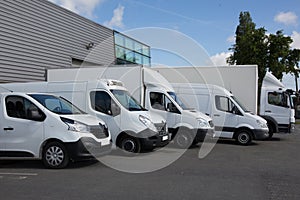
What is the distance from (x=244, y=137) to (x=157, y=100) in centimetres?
397

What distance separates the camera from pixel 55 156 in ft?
26.4

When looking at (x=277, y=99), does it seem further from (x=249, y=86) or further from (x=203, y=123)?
(x=203, y=123)

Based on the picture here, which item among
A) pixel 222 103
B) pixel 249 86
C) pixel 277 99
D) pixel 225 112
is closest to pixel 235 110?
pixel 225 112

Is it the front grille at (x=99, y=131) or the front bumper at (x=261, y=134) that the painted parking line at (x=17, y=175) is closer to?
the front grille at (x=99, y=131)

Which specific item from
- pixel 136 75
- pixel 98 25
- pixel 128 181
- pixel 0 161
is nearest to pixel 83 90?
pixel 136 75

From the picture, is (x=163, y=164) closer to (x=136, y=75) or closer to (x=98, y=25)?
(x=136, y=75)

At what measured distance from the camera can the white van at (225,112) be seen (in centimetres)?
1345

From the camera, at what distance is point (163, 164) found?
8758 mm

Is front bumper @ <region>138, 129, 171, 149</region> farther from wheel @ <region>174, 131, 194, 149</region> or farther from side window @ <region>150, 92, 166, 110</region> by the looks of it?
side window @ <region>150, 92, 166, 110</region>

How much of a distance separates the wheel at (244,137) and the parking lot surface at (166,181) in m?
3.77

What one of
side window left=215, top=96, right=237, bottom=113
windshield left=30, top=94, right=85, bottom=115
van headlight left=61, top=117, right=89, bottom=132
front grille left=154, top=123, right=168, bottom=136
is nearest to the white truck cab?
side window left=215, top=96, right=237, bottom=113

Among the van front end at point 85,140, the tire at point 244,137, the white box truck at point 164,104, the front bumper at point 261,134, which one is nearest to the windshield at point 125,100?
the white box truck at point 164,104

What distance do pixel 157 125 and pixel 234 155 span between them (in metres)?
2.61

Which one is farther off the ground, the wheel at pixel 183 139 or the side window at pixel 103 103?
the side window at pixel 103 103
